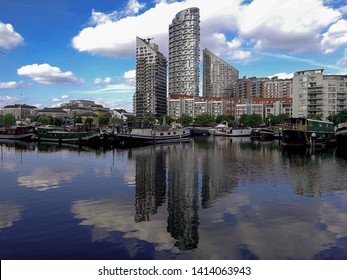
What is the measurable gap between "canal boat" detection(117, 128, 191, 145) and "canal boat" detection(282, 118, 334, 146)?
2932cm

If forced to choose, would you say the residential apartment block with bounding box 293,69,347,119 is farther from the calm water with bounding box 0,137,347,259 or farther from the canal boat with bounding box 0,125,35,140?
the calm water with bounding box 0,137,347,259

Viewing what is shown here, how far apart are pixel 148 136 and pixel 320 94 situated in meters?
89.2

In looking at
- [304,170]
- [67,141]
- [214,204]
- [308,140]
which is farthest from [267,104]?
[214,204]

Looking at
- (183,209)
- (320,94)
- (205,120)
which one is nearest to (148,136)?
(183,209)

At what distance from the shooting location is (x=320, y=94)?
133 m

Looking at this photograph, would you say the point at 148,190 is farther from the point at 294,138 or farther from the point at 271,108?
the point at 271,108

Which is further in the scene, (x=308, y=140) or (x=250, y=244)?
(x=308, y=140)

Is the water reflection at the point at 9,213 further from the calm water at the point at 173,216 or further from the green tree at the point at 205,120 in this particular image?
the green tree at the point at 205,120

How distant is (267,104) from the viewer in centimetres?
19925

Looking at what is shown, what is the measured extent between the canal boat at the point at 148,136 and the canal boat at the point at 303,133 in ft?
96.2

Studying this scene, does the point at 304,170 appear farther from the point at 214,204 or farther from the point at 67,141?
the point at 67,141

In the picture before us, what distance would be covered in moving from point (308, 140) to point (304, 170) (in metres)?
38.7

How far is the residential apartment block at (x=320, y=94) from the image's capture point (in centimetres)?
13250

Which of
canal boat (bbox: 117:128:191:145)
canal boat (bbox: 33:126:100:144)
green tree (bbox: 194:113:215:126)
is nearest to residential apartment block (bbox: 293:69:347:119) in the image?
green tree (bbox: 194:113:215:126)
